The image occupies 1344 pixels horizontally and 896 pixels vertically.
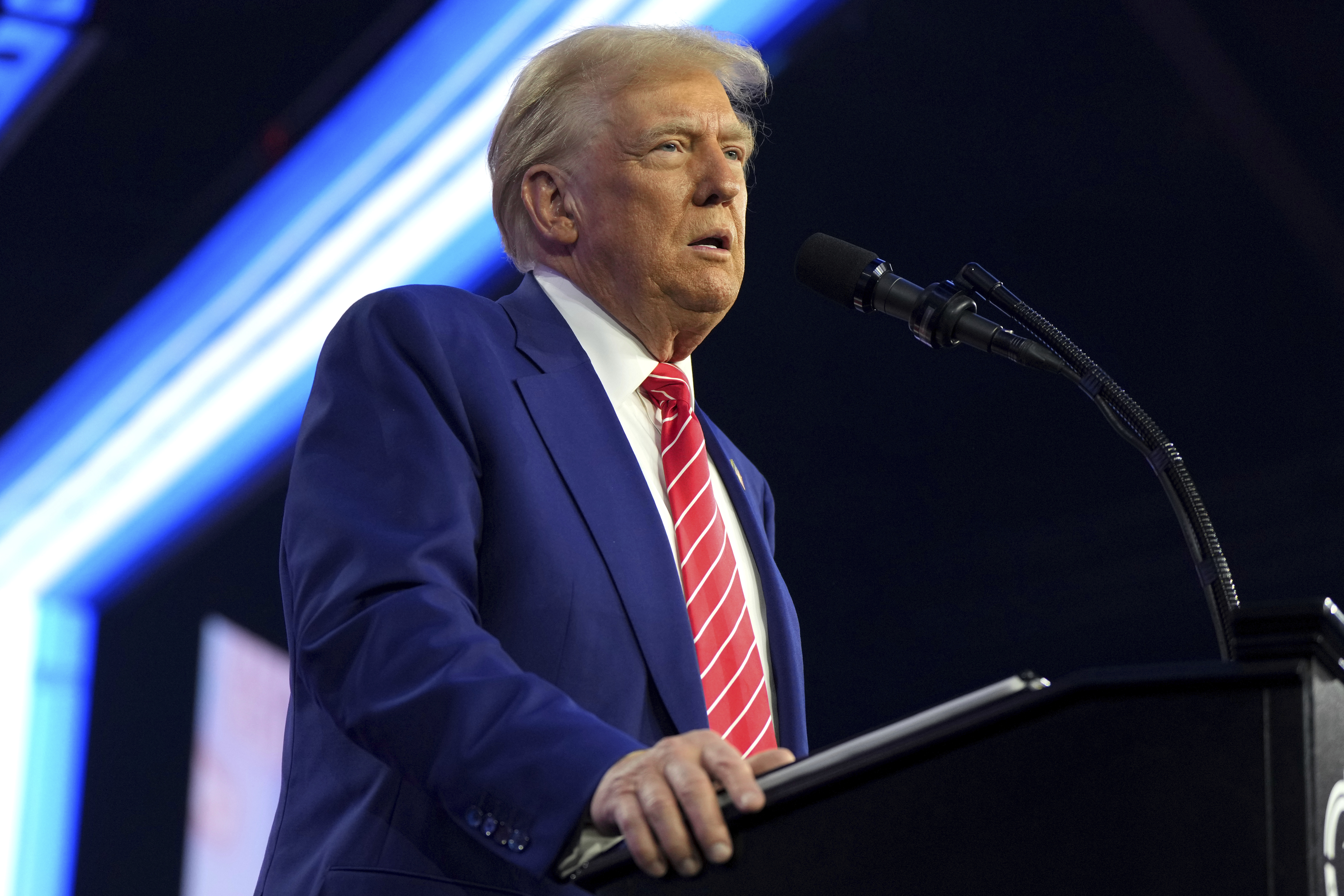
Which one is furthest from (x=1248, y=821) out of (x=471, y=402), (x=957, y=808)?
(x=471, y=402)

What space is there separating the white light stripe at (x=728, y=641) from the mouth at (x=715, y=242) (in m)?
0.46

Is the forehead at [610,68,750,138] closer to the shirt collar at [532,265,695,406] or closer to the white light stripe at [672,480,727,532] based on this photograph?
the shirt collar at [532,265,695,406]

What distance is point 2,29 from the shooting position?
296 centimetres

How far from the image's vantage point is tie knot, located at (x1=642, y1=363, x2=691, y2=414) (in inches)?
61.2

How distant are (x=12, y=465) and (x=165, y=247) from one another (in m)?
0.66

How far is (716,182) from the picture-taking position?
1.66 m

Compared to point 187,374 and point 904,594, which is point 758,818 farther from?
point 187,374

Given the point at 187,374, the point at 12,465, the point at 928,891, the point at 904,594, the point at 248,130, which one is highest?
the point at 248,130

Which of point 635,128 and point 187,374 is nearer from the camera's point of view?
point 635,128

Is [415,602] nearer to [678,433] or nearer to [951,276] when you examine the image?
[678,433]

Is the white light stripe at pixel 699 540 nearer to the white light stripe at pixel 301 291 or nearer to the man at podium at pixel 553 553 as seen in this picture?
the man at podium at pixel 553 553

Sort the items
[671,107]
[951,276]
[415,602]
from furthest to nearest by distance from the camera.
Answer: [951,276]
[671,107]
[415,602]

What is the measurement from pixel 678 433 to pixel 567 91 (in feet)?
1.65

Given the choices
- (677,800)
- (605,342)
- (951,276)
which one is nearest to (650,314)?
(605,342)
